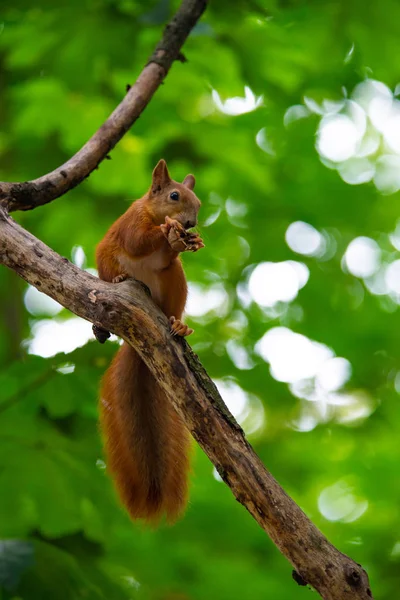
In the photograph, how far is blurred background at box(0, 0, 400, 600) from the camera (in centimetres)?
292

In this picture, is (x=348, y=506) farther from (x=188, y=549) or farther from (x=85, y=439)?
(x=85, y=439)

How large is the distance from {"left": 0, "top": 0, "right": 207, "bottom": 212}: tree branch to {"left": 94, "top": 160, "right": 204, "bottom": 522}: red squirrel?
0.24 meters

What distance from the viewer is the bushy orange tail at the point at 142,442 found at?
264 centimetres

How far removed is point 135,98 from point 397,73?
1503mm

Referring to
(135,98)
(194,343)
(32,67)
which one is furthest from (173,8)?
(194,343)

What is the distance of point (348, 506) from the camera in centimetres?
508

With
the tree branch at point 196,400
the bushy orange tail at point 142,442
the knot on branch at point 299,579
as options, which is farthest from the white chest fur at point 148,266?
the knot on branch at point 299,579

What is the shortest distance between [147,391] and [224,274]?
97.0 inches

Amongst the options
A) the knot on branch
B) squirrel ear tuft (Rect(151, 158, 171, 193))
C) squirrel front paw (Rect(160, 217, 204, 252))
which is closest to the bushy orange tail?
squirrel front paw (Rect(160, 217, 204, 252))

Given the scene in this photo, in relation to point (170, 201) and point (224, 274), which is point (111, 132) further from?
point (224, 274)

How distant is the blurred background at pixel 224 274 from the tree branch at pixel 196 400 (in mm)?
807

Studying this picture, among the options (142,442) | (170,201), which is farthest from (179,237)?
(142,442)

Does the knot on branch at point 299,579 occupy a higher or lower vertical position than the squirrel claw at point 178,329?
lower

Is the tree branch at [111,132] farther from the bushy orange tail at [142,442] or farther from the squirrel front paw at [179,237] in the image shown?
the bushy orange tail at [142,442]
